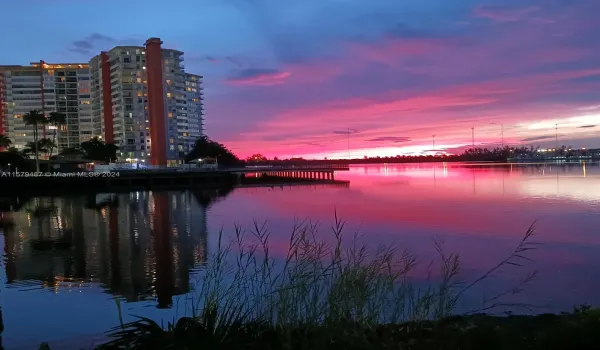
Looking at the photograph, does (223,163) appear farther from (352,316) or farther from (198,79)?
(352,316)

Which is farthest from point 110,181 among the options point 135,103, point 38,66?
point 38,66

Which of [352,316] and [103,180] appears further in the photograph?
[103,180]

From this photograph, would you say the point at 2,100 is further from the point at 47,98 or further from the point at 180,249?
the point at 180,249

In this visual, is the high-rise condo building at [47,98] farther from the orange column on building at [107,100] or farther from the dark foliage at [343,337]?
the dark foliage at [343,337]

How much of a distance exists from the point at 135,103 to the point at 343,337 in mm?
143661

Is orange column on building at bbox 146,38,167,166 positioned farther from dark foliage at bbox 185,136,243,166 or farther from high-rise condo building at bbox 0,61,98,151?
high-rise condo building at bbox 0,61,98,151

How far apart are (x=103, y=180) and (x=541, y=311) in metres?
65.6

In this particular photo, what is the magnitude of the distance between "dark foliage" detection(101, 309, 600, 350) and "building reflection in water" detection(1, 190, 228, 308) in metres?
4.71

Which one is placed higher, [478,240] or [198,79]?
[198,79]

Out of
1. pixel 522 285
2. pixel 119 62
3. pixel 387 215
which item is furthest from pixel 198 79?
pixel 522 285

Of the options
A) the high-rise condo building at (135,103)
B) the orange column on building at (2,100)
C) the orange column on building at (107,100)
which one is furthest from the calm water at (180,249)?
the orange column on building at (2,100)

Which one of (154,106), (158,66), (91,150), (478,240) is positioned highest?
(158,66)

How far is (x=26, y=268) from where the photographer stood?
551 inches

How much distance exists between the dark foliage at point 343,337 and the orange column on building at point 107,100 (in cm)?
14865
